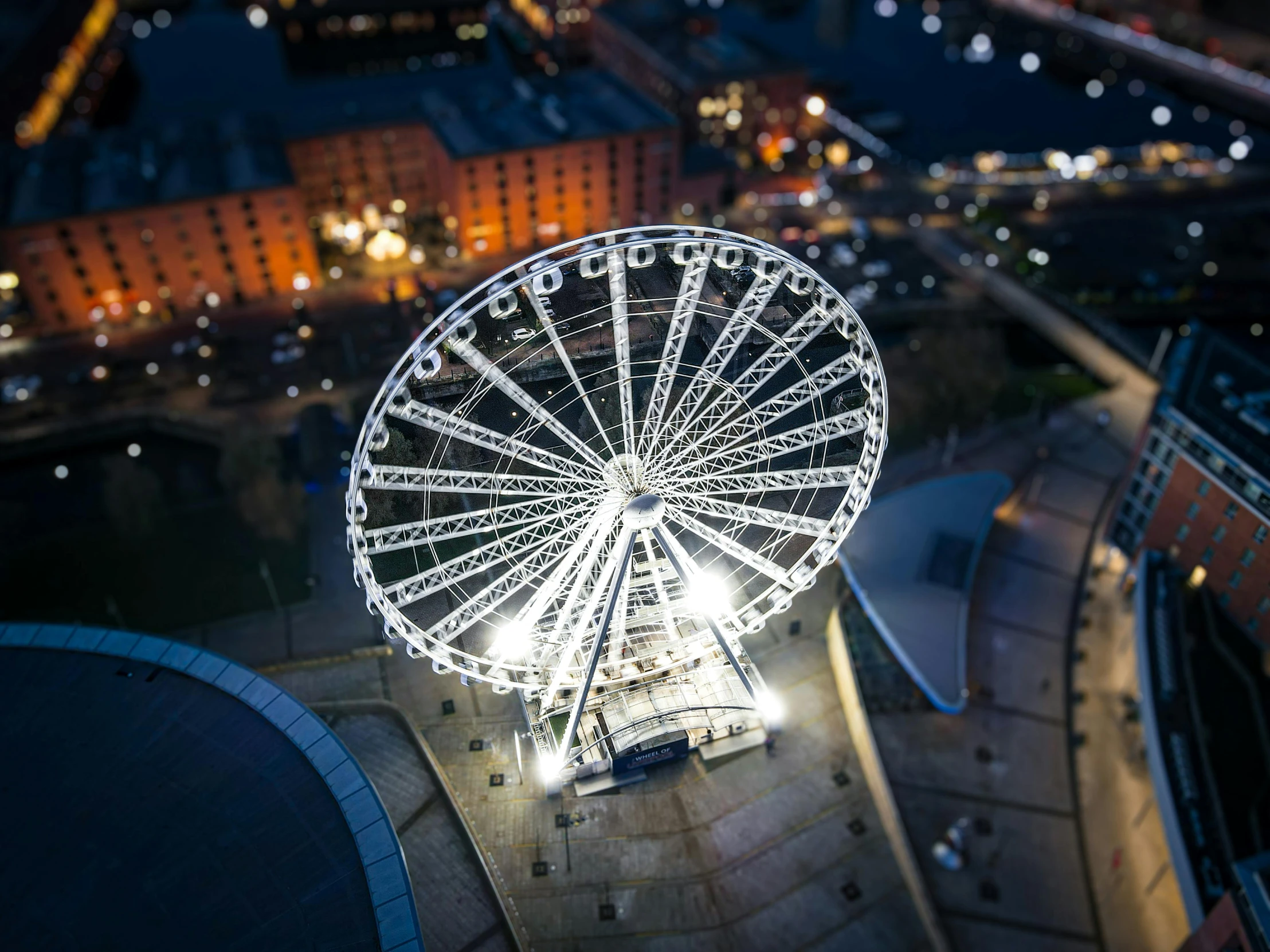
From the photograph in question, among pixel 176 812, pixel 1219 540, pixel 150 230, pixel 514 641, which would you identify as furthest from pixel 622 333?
pixel 150 230

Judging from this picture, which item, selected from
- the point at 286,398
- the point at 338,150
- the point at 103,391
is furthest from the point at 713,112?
the point at 103,391

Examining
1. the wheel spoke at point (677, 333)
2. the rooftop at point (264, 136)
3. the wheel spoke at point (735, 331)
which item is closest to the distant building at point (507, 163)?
the rooftop at point (264, 136)

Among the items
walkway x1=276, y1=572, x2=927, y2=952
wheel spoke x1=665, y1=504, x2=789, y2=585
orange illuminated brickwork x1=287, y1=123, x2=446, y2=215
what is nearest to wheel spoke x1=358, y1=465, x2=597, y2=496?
wheel spoke x1=665, y1=504, x2=789, y2=585

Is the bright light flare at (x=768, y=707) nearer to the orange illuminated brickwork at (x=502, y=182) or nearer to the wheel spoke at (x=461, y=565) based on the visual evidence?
the wheel spoke at (x=461, y=565)

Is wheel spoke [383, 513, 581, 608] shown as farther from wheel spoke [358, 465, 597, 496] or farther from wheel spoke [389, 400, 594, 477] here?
wheel spoke [389, 400, 594, 477]

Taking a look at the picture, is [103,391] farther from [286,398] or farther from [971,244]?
[971,244]

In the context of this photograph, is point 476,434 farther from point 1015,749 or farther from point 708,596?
point 1015,749

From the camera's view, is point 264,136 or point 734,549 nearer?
point 734,549
